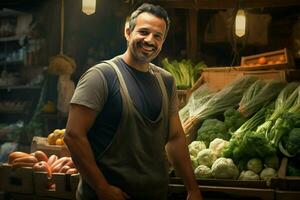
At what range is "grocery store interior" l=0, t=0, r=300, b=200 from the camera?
3645mm

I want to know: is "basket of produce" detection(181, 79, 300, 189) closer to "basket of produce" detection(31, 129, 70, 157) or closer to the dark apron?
the dark apron

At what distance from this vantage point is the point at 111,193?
2.69 m

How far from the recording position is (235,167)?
363cm

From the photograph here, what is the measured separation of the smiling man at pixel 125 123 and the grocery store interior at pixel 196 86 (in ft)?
2.32

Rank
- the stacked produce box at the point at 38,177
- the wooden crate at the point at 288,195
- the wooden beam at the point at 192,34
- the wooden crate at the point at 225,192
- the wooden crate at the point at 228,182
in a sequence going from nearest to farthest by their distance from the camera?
the wooden crate at the point at 288,195 < the wooden crate at the point at 225,192 < the wooden crate at the point at 228,182 < the stacked produce box at the point at 38,177 < the wooden beam at the point at 192,34

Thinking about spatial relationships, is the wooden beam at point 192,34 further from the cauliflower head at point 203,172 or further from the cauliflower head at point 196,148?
the cauliflower head at point 203,172

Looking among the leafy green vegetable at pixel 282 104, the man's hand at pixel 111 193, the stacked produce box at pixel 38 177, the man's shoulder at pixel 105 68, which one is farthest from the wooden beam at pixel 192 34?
the man's hand at pixel 111 193

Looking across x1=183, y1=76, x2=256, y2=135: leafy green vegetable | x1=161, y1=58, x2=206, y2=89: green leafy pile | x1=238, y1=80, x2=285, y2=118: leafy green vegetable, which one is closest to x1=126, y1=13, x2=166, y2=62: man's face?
x1=183, y1=76, x2=256, y2=135: leafy green vegetable

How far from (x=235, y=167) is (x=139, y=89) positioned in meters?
1.23

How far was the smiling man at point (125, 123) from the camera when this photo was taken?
2676mm

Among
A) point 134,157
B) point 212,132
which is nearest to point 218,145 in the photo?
point 212,132

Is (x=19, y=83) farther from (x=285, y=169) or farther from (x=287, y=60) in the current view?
(x=285, y=169)

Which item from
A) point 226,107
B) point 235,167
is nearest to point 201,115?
point 226,107

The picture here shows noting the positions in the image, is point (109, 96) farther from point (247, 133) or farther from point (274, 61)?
point (274, 61)
